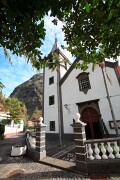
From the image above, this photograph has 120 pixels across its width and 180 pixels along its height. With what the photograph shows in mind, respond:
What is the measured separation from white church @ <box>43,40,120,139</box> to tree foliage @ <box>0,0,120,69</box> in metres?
6.92

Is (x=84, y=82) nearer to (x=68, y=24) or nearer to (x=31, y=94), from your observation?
(x=68, y=24)

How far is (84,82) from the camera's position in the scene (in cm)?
1450

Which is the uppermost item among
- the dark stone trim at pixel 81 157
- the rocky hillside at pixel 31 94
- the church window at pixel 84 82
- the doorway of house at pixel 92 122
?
the rocky hillside at pixel 31 94

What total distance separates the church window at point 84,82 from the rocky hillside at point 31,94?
68034 mm

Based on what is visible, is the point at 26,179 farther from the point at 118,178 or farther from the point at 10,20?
the point at 10,20

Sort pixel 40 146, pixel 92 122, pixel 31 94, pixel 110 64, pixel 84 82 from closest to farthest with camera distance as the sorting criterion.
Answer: pixel 40 146, pixel 110 64, pixel 92 122, pixel 84 82, pixel 31 94

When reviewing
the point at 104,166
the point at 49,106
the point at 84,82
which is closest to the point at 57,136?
the point at 49,106

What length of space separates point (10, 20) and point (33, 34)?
52 centimetres

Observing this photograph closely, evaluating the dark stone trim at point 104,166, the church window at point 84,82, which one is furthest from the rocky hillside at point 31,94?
the dark stone trim at point 104,166

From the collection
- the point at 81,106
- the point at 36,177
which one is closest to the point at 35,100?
the point at 81,106

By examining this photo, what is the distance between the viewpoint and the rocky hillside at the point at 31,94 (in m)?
82.2

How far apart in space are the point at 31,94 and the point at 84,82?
7892 centimetres

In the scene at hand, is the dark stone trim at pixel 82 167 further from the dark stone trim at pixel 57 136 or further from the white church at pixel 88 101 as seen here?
the dark stone trim at pixel 57 136

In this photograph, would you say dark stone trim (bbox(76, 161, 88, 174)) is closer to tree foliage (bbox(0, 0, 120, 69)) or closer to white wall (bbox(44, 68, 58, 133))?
tree foliage (bbox(0, 0, 120, 69))
